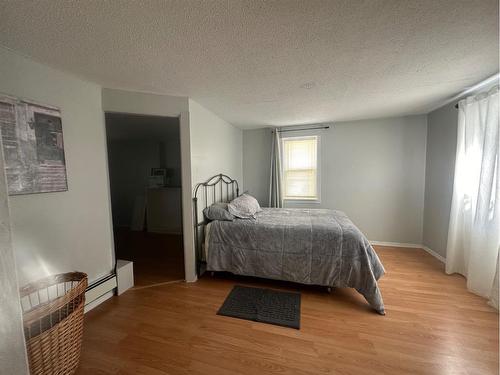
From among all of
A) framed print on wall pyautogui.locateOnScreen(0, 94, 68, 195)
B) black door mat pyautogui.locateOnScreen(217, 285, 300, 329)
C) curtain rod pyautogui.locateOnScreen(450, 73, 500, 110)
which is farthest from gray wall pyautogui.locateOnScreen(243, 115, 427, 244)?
framed print on wall pyautogui.locateOnScreen(0, 94, 68, 195)

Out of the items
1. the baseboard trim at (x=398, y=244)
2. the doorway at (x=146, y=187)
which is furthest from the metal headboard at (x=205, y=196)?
the baseboard trim at (x=398, y=244)

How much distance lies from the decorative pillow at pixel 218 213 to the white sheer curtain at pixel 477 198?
2725mm

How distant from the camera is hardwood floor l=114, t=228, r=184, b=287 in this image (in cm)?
260

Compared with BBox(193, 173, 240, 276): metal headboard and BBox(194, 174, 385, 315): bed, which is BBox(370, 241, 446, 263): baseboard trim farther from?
BBox(193, 173, 240, 276): metal headboard

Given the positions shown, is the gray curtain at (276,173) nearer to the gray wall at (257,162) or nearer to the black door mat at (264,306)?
the gray wall at (257,162)

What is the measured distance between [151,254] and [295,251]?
256 centimetres

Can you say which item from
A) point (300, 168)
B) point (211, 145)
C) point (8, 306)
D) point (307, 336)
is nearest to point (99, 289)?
point (8, 306)

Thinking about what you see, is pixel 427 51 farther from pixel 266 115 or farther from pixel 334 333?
pixel 334 333

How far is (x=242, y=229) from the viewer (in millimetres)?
2369

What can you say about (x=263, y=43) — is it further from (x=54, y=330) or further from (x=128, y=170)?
(x=128, y=170)

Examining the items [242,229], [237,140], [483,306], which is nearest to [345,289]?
[483,306]

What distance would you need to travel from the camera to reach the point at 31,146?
4.96 feet

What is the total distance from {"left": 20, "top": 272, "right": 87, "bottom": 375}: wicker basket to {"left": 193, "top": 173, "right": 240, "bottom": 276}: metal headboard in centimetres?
123

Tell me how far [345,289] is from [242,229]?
4.60 ft
